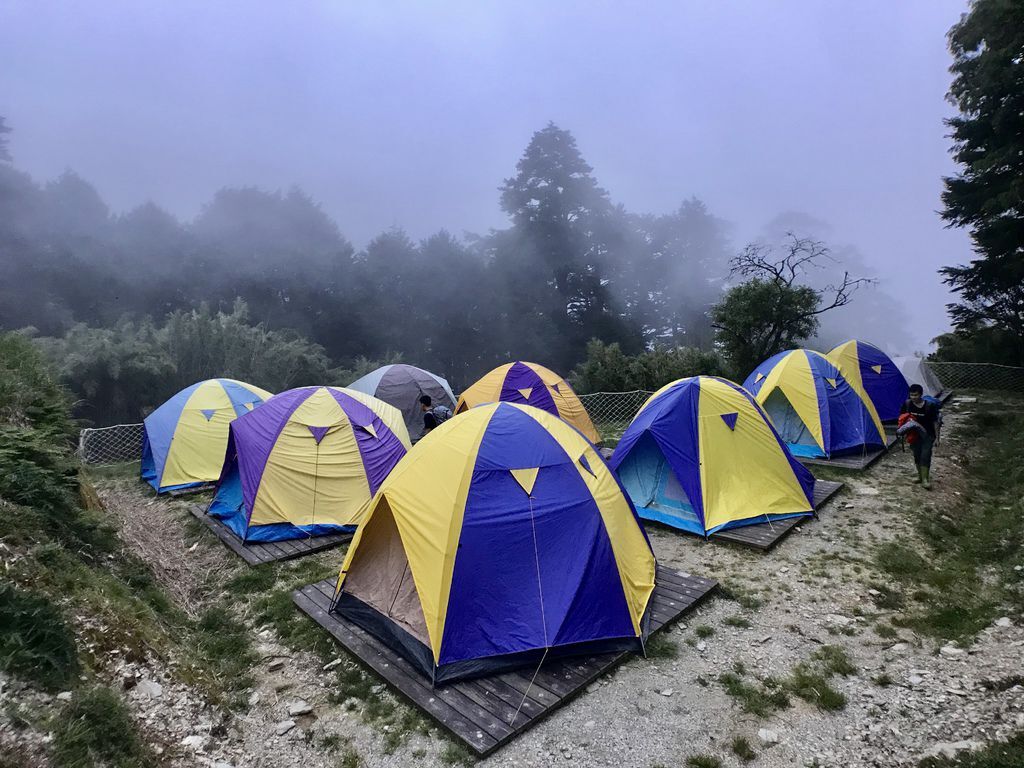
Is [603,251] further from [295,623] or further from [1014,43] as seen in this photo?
[295,623]

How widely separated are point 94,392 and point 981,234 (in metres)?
23.3

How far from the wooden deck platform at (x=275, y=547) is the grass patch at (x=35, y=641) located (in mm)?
3034

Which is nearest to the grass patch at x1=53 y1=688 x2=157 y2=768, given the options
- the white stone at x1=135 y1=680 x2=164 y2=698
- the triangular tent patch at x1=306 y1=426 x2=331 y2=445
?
the white stone at x1=135 y1=680 x2=164 y2=698

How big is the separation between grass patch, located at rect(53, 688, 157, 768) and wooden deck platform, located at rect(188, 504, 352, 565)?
3.22 meters

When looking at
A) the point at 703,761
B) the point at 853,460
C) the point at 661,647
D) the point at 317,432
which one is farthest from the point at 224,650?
the point at 853,460

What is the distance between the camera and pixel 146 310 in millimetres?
23891

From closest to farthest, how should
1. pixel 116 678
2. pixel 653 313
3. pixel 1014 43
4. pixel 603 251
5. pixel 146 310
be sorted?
pixel 116 678, pixel 1014 43, pixel 146 310, pixel 603 251, pixel 653 313

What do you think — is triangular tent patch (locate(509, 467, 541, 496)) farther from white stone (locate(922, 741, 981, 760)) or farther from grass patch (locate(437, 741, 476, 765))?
white stone (locate(922, 741, 981, 760))

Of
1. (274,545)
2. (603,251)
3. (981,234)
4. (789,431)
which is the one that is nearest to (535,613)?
(274,545)

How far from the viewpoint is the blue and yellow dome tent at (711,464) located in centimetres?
650

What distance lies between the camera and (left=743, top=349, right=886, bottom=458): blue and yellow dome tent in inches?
361

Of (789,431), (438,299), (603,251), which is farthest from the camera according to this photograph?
(603,251)

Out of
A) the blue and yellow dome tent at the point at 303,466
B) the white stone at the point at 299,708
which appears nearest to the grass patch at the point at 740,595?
the white stone at the point at 299,708

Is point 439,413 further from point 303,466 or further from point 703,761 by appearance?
point 703,761
